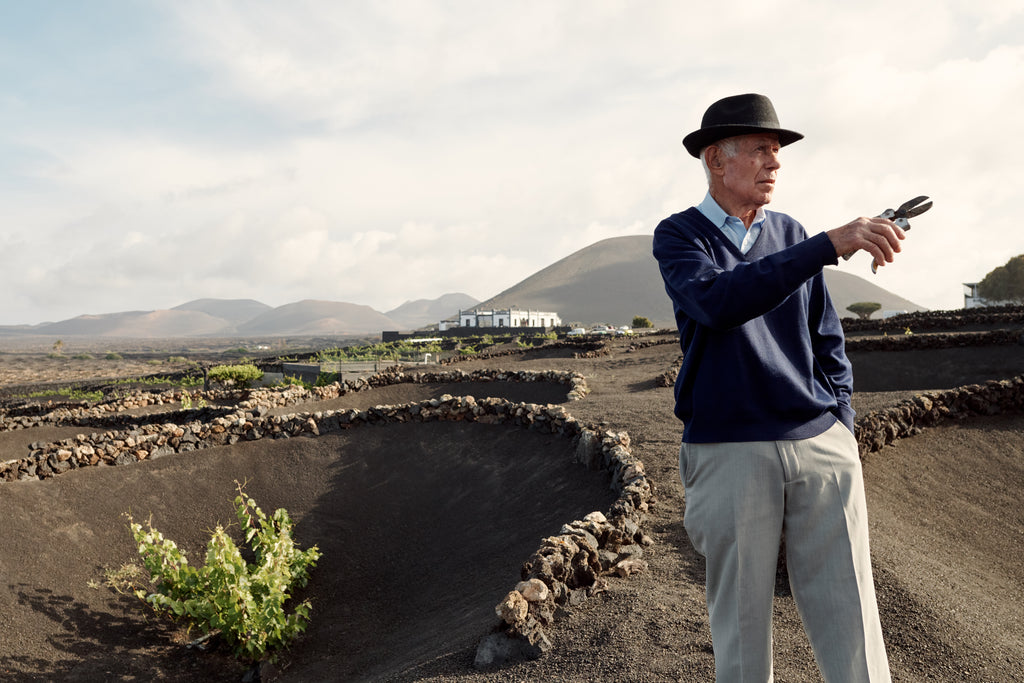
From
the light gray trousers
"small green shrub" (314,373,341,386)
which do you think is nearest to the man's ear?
the light gray trousers

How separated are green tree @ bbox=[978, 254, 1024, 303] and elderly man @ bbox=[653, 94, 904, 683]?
2564 inches

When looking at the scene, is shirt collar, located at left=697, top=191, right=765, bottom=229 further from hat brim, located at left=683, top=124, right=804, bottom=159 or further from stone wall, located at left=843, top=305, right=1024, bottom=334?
stone wall, located at left=843, top=305, right=1024, bottom=334

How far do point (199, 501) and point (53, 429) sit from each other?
1035cm

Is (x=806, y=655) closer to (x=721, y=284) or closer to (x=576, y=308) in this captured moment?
(x=721, y=284)

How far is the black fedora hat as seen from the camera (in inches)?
82.7

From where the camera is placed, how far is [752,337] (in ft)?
6.68

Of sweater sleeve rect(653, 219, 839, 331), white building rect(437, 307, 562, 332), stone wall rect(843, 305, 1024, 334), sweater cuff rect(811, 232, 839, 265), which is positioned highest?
white building rect(437, 307, 562, 332)

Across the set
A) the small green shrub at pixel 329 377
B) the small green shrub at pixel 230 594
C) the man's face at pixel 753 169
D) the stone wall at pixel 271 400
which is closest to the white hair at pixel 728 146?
the man's face at pixel 753 169

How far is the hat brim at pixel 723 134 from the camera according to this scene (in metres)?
2.11

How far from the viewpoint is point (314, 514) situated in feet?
29.2

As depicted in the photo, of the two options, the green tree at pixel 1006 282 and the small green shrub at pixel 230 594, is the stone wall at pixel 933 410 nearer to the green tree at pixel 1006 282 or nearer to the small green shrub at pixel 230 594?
the small green shrub at pixel 230 594

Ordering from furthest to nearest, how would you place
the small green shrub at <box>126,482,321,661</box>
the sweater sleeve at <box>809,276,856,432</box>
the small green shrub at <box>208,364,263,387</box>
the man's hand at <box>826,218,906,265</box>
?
the small green shrub at <box>208,364,263,387</box>, the small green shrub at <box>126,482,321,661</box>, the sweater sleeve at <box>809,276,856,432</box>, the man's hand at <box>826,218,906,265</box>

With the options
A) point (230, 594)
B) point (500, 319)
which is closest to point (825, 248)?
point (230, 594)

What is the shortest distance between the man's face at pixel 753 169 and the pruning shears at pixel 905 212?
388 millimetres
